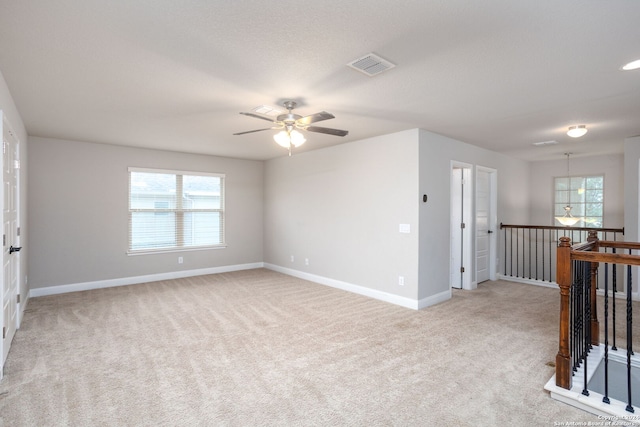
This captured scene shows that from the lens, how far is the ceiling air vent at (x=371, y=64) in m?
2.44

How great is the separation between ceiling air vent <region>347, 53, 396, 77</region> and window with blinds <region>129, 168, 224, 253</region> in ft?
16.3

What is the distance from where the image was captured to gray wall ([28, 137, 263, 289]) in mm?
5188

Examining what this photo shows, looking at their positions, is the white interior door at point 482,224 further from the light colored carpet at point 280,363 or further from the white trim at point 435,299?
the white trim at point 435,299

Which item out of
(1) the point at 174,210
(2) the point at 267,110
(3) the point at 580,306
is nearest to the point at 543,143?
(3) the point at 580,306

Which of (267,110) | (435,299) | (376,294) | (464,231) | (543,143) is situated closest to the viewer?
(267,110)

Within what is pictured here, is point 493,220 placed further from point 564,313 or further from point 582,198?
point 564,313

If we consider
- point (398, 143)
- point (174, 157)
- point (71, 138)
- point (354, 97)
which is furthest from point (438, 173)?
point (71, 138)

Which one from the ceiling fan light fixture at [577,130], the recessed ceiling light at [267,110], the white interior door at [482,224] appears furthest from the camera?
the white interior door at [482,224]

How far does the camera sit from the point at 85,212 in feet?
18.3

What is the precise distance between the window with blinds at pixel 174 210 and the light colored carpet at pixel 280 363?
158cm

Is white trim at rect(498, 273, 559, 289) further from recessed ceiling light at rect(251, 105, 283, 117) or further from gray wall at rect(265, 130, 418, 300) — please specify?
recessed ceiling light at rect(251, 105, 283, 117)

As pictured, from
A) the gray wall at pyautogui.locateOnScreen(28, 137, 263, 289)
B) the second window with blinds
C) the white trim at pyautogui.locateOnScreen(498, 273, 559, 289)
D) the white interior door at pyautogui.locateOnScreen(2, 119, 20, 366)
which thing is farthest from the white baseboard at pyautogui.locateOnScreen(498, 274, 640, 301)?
the white interior door at pyautogui.locateOnScreen(2, 119, 20, 366)

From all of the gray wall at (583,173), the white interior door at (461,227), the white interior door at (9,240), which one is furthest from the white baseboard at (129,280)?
the gray wall at (583,173)

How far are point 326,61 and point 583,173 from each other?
7191 millimetres
